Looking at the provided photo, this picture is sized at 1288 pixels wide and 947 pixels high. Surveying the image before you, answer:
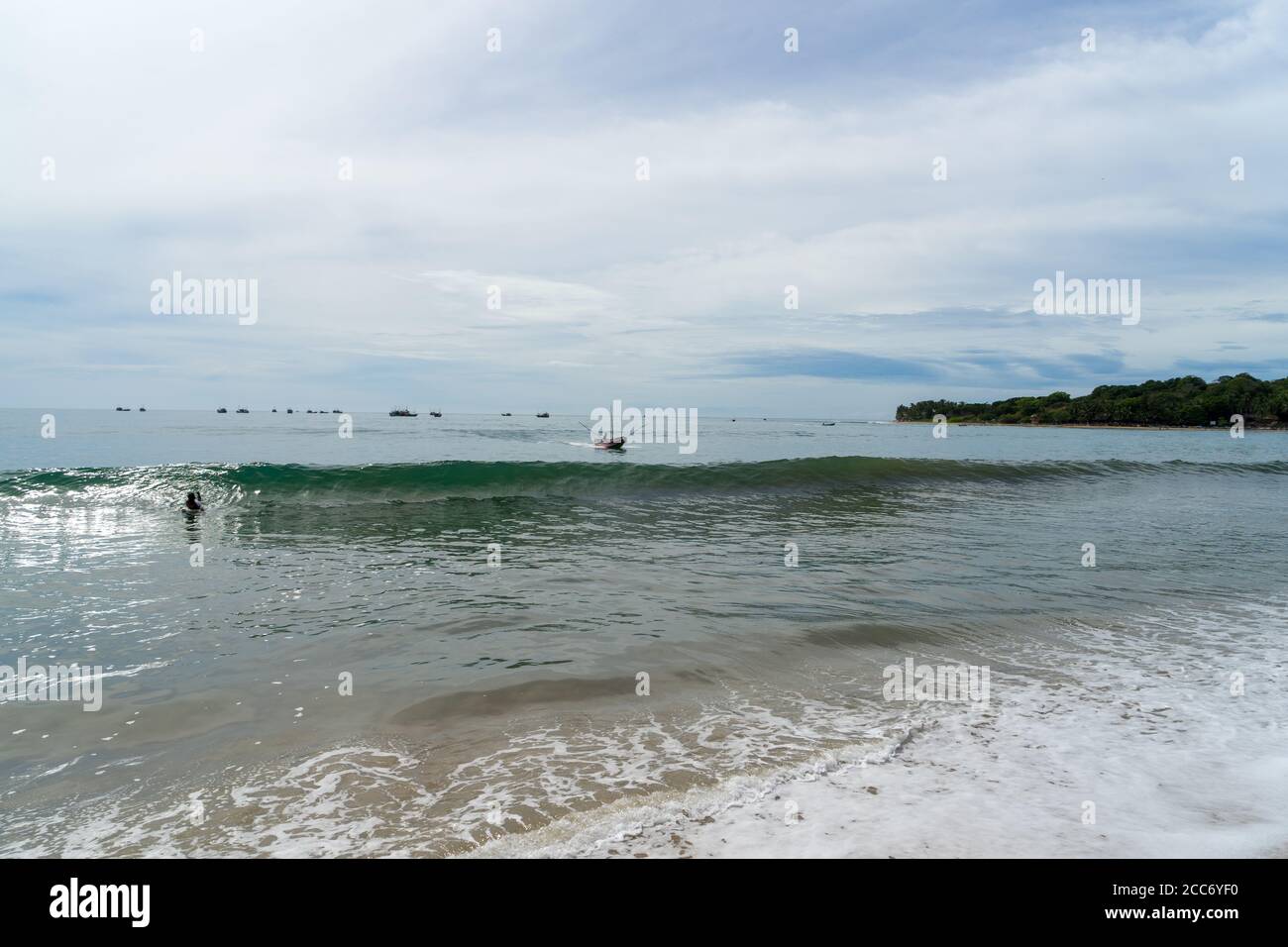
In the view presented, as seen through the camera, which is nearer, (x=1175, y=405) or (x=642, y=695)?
(x=642, y=695)

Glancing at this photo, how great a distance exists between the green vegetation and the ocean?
472 feet

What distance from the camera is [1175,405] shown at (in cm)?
13388

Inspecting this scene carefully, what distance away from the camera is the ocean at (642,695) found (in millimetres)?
4508

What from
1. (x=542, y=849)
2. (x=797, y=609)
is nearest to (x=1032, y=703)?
(x=797, y=609)

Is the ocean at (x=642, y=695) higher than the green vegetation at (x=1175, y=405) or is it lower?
lower

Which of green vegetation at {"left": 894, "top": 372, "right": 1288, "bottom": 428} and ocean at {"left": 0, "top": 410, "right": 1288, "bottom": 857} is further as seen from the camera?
green vegetation at {"left": 894, "top": 372, "right": 1288, "bottom": 428}

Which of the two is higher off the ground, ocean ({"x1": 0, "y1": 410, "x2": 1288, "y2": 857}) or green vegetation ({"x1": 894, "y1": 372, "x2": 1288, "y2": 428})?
green vegetation ({"x1": 894, "y1": 372, "x2": 1288, "y2": 428})

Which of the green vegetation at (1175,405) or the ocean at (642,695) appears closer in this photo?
the ocean at (642,695)

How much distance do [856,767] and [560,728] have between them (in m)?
2.54

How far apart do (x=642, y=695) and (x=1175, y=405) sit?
164 metres

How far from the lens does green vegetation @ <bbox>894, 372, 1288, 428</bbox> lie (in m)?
125

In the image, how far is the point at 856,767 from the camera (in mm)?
5297

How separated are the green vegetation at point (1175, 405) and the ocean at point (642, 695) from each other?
144 metres

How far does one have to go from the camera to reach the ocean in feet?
14.8
